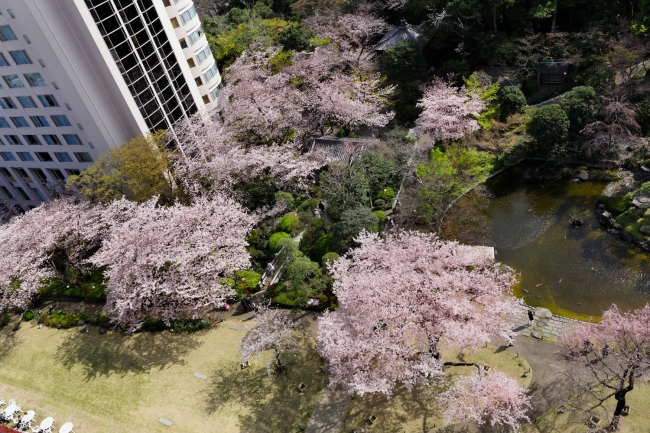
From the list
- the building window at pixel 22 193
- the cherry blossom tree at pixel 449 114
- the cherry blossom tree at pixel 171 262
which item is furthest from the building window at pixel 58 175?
the cherry blossom tree at pixel 449 114

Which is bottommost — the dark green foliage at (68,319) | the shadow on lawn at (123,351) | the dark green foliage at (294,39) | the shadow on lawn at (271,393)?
the shadow on lawn at (271,393)

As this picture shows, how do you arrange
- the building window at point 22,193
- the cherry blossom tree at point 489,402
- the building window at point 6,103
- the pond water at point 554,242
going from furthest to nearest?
the building window at point 22,193 < the building window at point 6,103 < the pond water at point 554,242 < the cherry blossom tree at point 489,402

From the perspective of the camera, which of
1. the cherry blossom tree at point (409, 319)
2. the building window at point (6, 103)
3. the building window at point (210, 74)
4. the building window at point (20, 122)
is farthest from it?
the building window at point (210, 74)

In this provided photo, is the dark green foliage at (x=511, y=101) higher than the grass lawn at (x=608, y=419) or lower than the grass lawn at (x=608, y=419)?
higher

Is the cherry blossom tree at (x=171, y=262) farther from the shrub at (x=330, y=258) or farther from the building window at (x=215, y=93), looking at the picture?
the building window at (x=215, y=93)

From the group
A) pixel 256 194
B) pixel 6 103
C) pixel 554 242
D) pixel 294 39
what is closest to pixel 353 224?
pixel 256 194

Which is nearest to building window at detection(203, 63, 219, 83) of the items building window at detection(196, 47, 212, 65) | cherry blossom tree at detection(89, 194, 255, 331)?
building window at detection(196, 47, 212, 65)
